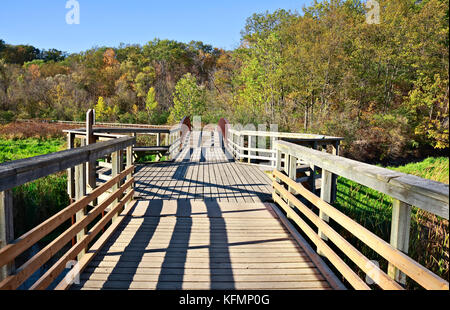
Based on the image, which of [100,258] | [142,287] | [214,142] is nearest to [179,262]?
[142,287]

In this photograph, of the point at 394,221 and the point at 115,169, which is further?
the point at 115,169

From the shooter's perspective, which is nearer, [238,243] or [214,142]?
[238,243]

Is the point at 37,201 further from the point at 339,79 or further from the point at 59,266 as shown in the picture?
the point at 339,79

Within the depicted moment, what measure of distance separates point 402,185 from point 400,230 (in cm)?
27

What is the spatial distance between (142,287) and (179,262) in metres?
0.48

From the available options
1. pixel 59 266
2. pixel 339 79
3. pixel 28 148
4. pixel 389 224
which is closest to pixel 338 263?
pixel 59 266

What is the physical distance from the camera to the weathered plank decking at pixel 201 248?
2457mm

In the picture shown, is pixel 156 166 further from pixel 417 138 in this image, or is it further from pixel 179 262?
pixel 417 138

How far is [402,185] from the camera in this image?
1.61 m

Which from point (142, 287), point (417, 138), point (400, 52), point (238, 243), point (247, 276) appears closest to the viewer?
point (142, 287)

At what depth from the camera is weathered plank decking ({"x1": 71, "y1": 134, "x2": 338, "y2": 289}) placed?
2.46 m

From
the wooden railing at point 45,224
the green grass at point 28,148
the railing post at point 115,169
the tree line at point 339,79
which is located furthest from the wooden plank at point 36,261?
the green grass at point 28,148

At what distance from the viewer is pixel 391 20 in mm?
19266

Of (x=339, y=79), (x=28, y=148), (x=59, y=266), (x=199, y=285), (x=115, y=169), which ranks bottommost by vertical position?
(x=28, y=148)
